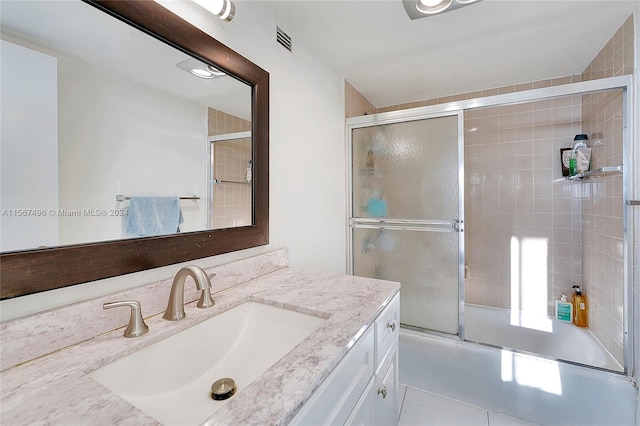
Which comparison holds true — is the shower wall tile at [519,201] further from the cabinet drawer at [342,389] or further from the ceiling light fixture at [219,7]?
the ceiling light fixture at [219,7]

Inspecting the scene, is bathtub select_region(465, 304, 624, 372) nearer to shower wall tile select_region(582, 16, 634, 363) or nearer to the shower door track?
shower wall tile select_region(582, 16, 634, 363)

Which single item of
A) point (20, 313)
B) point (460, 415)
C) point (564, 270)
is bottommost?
point (460, 415)

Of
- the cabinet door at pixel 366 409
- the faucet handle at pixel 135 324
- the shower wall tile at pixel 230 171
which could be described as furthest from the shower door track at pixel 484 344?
the faucet handle at pixel 135 324

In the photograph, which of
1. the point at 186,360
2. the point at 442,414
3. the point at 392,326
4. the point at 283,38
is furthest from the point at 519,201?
the point at 186,360

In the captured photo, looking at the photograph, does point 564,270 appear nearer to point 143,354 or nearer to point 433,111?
point 433,111

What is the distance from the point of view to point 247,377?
0.79 meters

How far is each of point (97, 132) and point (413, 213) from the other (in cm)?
178

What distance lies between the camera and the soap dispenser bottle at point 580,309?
2.06 m

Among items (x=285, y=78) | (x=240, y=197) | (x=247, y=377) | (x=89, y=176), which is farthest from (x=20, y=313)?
(x=285, y=78)

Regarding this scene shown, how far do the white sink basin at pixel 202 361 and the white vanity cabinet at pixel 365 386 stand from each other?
17 cm

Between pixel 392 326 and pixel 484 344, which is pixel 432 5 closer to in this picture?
pixel 392 326

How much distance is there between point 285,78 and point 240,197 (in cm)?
75

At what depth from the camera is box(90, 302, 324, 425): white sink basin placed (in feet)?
2.04

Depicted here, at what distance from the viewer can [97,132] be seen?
2.35ft
